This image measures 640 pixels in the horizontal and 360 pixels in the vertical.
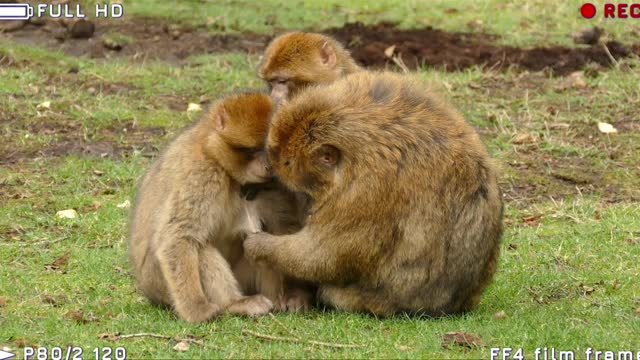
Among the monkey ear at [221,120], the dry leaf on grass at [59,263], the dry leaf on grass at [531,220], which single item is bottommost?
the dry leaf on grass at [59,263]

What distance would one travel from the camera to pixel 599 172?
10.4 m

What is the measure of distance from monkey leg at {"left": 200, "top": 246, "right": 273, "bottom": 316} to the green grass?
0.26 ft

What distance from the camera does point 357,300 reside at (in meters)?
6.61

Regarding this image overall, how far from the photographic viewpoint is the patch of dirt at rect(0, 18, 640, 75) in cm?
1330

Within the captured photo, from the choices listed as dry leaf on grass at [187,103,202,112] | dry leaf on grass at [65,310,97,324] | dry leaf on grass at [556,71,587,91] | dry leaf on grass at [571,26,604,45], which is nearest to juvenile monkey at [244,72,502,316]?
dry leaf on grass at [65,310,97,324]

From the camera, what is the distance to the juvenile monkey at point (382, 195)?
6.26m

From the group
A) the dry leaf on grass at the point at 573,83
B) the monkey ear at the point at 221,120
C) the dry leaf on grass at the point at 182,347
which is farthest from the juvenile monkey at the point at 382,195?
the dry leaf on grass at the point at 573,83

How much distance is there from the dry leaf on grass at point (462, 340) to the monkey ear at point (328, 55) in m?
2.70

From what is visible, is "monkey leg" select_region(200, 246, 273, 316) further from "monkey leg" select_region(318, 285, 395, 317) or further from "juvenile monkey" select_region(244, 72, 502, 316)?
"monkey leg" select_region(318, 285, 395, 317)

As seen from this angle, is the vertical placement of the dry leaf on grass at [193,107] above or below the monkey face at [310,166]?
below

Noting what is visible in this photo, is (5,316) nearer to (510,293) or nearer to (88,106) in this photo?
(510,293)

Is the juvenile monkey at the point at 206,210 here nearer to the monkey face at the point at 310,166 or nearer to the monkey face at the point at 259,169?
the monkey face at the point at 259,169

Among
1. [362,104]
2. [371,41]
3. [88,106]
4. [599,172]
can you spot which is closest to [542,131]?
[599,172]

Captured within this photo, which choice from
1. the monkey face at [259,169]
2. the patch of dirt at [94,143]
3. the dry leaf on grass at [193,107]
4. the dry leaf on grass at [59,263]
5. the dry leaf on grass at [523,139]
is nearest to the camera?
the monkey face at [259,169]
